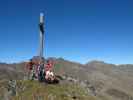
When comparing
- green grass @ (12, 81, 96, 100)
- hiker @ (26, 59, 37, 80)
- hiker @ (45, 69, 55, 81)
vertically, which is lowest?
green grass @ (12, 81, 96, 100)

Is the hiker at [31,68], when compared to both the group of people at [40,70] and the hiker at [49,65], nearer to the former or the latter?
the group of people at [40,70]

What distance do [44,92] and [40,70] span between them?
5253 mm

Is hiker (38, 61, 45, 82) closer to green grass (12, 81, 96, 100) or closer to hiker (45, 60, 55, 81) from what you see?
hiker (45, 60, 55, 81)

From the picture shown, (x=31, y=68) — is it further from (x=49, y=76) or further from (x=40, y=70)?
(x=49, y=76)

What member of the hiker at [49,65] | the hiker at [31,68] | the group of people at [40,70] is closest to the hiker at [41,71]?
the group of people at [40,70]

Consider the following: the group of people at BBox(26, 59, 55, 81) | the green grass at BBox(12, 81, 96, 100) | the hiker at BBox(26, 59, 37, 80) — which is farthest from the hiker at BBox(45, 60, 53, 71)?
the green grass at BBox(12, 81, 96, 100)

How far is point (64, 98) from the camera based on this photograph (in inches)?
1010

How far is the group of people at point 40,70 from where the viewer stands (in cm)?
3056

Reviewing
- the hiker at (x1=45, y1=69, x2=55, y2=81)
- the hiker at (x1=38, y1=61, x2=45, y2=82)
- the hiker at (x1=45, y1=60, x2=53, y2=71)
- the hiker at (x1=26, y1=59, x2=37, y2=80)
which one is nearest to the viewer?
the hiker at (x1=45, y1=69, x2=55, y2=81)

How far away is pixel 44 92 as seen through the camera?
26.3 metres

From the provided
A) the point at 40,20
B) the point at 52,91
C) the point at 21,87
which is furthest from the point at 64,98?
the point at 40,20

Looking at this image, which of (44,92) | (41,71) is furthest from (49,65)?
(44,92)

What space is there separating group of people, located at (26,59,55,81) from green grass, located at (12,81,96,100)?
165 centimetres

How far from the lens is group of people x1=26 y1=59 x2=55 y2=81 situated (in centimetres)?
3056
